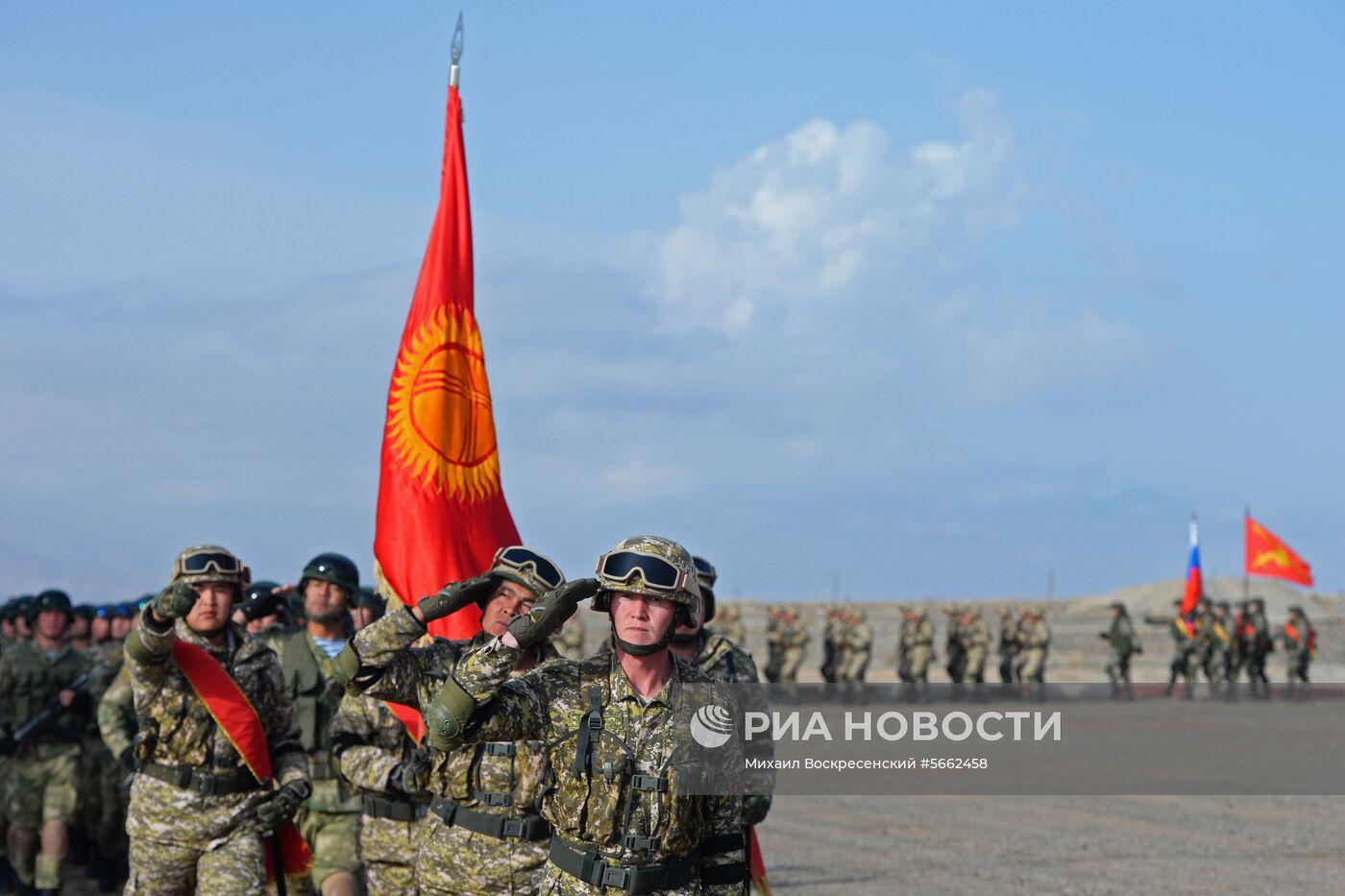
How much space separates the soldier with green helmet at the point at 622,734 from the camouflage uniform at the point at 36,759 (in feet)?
28.0

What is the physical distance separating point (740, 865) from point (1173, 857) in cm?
1070

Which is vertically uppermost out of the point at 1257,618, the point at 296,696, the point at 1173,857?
the point at 1257,618

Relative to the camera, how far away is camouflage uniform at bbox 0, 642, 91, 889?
12859 millimetres

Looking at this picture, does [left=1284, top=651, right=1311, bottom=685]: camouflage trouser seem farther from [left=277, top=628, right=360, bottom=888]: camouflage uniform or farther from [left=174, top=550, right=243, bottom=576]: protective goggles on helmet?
[left=174, top=550, right=243, bottom=576]: protective goggles on helmet

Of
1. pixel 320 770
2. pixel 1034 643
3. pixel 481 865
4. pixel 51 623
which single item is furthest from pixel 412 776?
pixel 1034 643

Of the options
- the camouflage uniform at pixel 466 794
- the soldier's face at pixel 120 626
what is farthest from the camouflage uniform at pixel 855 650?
the camouflage uniform at pixel 466 794

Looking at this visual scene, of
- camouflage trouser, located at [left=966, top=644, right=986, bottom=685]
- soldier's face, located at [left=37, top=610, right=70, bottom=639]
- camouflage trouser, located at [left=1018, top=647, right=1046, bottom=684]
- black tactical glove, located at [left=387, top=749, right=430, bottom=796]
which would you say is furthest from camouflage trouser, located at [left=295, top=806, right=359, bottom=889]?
camouflage trouser, located at [left=1018, top=647, right=1046, bottom=684]

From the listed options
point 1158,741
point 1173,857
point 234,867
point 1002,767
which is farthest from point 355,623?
point 1158,741

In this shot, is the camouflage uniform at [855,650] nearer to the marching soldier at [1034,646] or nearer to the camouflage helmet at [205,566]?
the marching soldier at [1034,646]

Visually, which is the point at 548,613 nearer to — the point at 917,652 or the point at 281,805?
the point at 281,805

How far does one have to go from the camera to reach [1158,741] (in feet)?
89.7

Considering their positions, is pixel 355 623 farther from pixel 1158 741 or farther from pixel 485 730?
pixel 1158 741

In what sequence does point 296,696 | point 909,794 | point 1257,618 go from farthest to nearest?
point 1257,618
point 909,794
point 296,696

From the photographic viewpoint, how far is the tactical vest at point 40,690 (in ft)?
42.7
